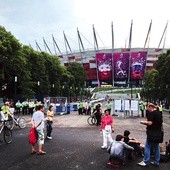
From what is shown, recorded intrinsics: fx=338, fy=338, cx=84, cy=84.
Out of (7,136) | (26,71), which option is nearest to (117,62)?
(26,71)

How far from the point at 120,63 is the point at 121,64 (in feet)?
1.99

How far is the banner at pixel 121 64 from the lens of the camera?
142 metres

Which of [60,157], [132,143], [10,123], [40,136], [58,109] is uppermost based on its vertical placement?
→ [58,109]

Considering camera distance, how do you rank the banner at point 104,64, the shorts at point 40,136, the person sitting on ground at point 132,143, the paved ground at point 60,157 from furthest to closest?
1. the banner at point 104,64
2. the shorts at point 40,136
3. the person sitting on ground at point 132,143
4. the paved ground at point 60,157

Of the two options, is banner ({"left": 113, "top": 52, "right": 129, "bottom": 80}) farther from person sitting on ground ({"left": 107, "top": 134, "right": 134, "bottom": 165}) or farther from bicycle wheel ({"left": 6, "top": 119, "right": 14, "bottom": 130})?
person sitting on ground ({"left": 107, "top": 134, "right": 134, "bottom": 165})

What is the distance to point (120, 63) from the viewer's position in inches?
5610

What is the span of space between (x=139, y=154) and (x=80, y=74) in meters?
96.7

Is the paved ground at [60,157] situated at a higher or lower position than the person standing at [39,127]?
lower

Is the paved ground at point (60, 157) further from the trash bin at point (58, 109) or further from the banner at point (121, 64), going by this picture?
the banner at point (121, 64)

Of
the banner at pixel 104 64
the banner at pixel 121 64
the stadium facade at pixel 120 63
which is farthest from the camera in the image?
the banner at pixel 104 64

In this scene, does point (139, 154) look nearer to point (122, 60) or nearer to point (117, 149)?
A: point (117, 149)

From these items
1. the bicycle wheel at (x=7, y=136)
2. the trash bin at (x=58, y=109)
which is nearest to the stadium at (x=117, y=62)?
the trash bin at (x=58, y=109)

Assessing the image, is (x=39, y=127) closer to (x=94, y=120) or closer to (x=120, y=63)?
(x=94, y=120)

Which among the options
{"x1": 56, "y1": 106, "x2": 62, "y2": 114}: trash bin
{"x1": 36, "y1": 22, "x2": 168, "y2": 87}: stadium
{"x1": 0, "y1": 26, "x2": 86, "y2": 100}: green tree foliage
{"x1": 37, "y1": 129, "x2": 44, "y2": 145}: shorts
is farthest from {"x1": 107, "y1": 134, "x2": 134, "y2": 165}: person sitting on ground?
{"x1": 36, "y1": 22, "x2": 168, "y2": 87}: stadium
